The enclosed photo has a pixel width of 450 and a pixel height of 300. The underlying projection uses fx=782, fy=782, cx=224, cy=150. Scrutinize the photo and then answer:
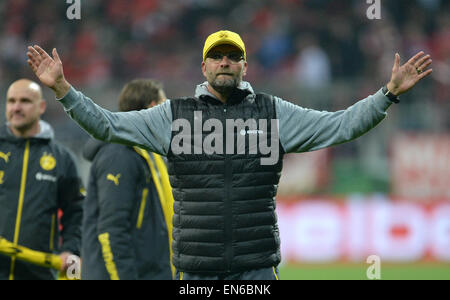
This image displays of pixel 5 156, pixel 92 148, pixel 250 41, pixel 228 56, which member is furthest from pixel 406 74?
pixel 250 41

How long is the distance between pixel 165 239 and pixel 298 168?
22.8ft

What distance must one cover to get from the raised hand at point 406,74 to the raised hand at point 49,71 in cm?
167

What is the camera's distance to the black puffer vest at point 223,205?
3973 millimetres

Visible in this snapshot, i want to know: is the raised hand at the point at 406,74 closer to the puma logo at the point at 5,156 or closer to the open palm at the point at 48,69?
the open palm at the point at 48,69

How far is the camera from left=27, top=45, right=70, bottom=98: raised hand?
3891 mm

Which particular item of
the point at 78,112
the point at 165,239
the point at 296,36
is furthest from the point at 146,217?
the point at 296,36

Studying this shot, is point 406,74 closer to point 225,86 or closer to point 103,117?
point 225,86

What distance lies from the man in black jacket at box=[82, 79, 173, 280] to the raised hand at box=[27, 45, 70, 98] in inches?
40.9

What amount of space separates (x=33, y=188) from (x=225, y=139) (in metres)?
1.83

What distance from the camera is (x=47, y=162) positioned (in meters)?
5.44

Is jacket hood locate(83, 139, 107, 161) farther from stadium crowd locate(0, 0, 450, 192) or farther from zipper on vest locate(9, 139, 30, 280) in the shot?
stadium crowd locate(0, 0, 450, 192)

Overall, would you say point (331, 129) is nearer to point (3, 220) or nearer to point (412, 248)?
point (3, 220)

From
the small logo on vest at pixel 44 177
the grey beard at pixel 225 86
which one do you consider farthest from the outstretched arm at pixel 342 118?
the small logo on vest at pixel 44 177

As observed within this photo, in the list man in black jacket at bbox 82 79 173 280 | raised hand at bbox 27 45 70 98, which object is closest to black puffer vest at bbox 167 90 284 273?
raised hand at bbox 27 45 70 98
